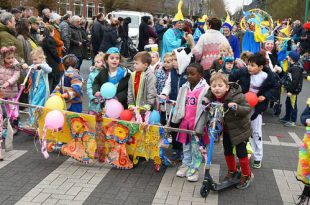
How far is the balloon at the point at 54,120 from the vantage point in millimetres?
5414

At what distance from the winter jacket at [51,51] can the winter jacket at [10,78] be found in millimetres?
2346

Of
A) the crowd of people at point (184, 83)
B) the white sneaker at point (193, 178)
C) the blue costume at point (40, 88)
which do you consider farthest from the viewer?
the blue costume at point (40, 88)

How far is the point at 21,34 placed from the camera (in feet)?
27.9

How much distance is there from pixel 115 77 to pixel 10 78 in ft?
6.54

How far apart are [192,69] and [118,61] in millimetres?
1300

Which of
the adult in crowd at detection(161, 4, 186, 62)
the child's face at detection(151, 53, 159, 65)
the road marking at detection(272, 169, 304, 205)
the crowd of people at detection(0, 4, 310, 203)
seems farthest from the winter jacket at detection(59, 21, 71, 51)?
the road marking at detection(272, 169, 304, 205)

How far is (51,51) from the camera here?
30.3 ft

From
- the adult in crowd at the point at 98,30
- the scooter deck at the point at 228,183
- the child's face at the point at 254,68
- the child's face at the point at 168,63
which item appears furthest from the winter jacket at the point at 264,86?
the adult in crowd at the point at 98,30

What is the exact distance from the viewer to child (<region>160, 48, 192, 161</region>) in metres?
5.99

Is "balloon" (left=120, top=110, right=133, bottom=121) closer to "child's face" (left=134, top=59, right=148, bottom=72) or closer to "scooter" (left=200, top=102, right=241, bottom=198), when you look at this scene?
"child's face" (left=134, top=59, right=148, bottom=72)

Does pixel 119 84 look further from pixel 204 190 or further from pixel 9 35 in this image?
pixel 9 35

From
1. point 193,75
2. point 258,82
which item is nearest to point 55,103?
point 193,75

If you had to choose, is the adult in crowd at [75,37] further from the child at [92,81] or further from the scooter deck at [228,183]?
the scooter deck at [228,183]

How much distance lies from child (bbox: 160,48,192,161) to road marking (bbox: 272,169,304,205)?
1.45 metres
